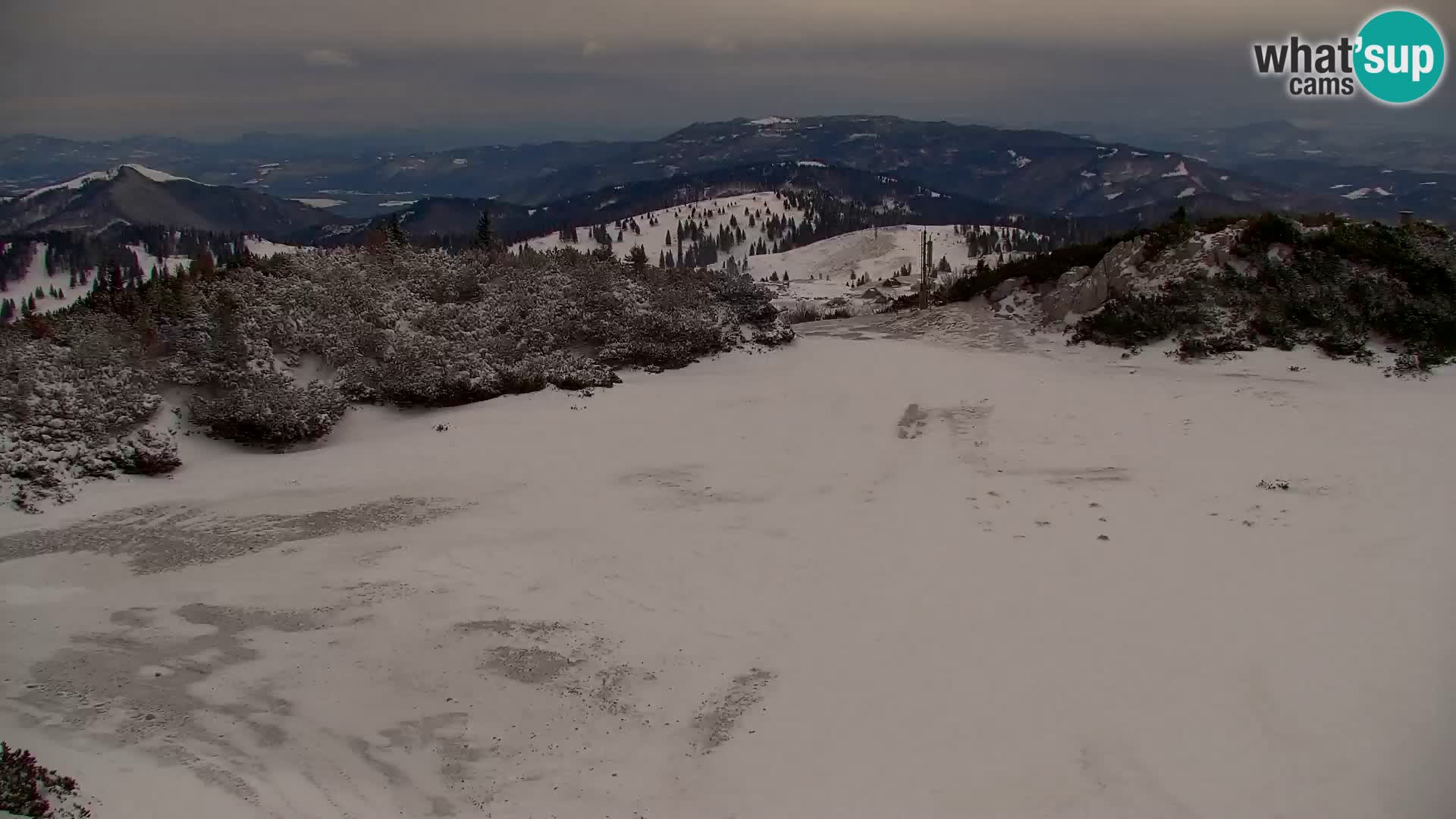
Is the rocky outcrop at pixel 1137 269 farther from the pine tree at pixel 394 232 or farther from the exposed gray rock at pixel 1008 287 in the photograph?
the pine tree at pixel 394 232

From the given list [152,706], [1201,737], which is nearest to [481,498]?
[152,706]

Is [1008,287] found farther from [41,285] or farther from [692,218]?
[41,285]

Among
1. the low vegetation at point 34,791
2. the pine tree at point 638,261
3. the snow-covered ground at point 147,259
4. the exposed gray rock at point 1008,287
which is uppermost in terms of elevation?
the snow-covered ground at point 147,259

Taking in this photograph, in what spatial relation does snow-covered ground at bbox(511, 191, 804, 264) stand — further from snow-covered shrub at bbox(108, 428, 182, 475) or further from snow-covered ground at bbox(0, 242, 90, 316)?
snow-covered shrub at bbox(108, 428, 182, 475)

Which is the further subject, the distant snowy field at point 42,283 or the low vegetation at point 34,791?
the distant snowy field at point 42,283

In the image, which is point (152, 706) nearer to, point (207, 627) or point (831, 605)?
point (207, 627)

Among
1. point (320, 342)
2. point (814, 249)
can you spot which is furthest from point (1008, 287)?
point (814, 249)

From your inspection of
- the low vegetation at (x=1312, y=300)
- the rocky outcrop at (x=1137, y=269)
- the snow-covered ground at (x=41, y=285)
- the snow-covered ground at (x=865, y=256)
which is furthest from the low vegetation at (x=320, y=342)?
the snow-covered ground at (x=41, y=285)
